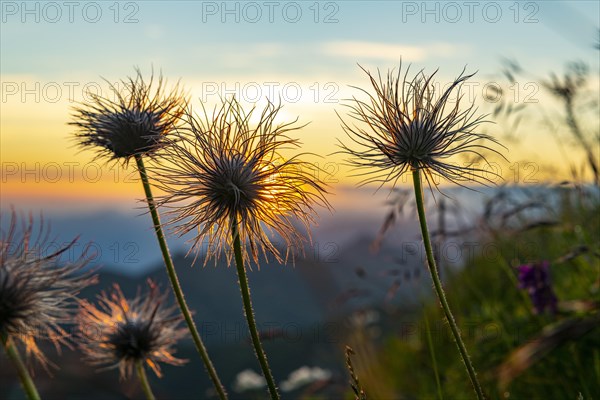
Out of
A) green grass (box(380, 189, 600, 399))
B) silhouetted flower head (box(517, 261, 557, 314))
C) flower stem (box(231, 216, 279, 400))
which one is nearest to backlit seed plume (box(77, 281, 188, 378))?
flower stem (box(231, 216, 279, 400))

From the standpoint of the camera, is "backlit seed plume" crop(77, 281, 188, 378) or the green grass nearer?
"backlit seed plume" crop(77, 281, 188, 378)

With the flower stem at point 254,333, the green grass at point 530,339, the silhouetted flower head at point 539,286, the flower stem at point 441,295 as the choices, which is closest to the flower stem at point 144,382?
the flower stem at point 254,333

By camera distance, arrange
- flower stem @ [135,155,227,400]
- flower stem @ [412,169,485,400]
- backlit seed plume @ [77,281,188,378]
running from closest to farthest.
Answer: flower stem @ [412,169,485,400]
flower stem @ [135,155,227,400]
backlit seed plume @ [77,281,188,378]

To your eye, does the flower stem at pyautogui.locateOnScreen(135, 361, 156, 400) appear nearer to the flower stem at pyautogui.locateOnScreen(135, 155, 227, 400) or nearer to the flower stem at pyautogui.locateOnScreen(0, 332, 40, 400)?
the flower stem at pyautogui.locateOnScreen(135, 155, 227, 400)

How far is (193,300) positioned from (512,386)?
7.51 meters

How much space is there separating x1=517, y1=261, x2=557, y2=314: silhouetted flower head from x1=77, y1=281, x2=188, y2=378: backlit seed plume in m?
2.15

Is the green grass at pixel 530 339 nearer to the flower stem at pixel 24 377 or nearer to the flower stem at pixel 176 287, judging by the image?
the flower stem at pixel 176 287

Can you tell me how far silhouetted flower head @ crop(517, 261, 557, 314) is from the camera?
162 inches

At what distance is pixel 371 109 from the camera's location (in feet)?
8.64

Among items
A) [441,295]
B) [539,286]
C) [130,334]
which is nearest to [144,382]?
[130,334]

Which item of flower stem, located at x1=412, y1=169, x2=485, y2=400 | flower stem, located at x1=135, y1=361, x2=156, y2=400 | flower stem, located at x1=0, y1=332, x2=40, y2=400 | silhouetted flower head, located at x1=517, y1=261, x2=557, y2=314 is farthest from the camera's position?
silhouetted flower head, located at x1=517, y1=261, x2=557, y2=314

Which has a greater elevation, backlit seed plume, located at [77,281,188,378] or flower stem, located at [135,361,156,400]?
backlit seed plume, located at [77,281,188,378]

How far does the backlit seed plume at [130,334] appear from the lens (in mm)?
3266

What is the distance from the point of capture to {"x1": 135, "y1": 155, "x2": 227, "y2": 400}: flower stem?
8.09 ft
